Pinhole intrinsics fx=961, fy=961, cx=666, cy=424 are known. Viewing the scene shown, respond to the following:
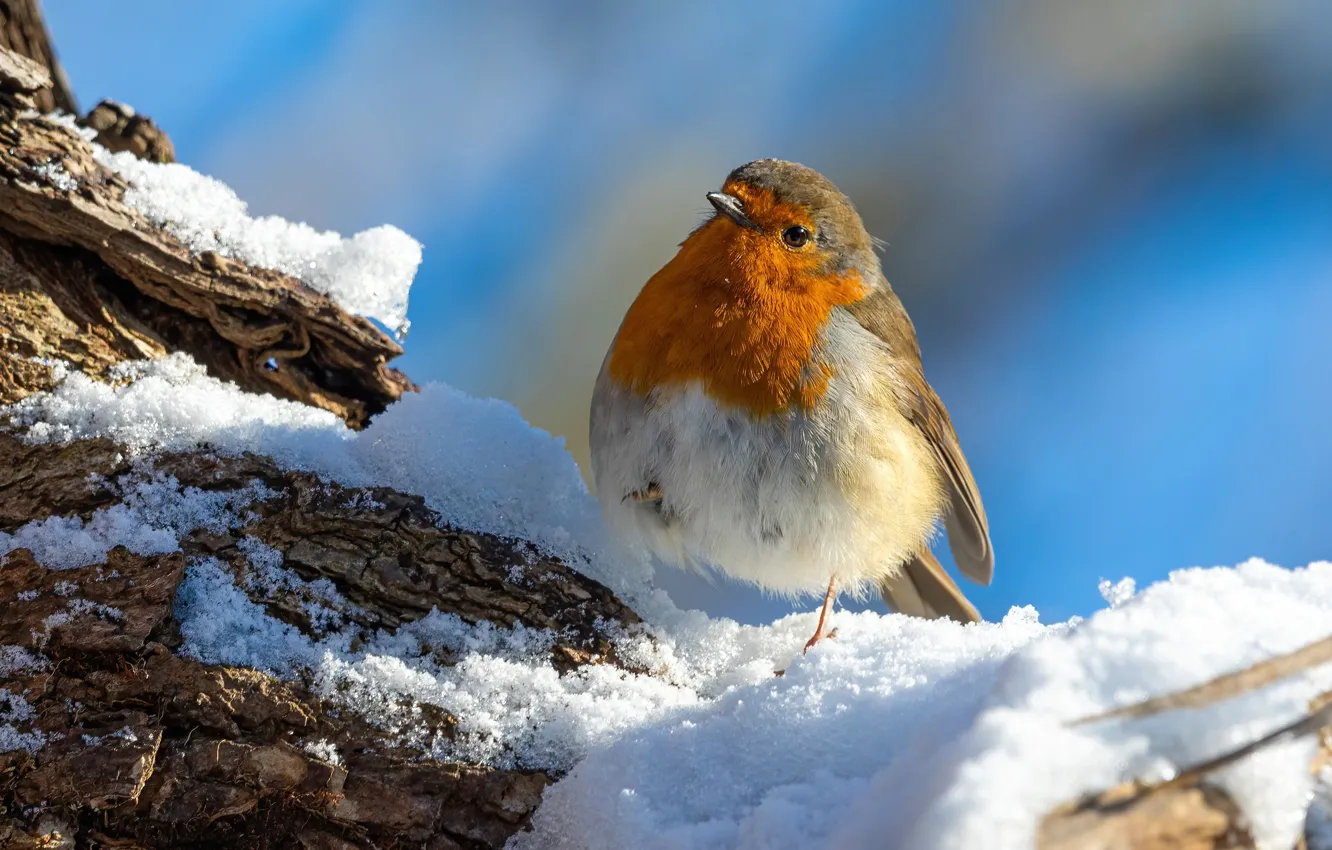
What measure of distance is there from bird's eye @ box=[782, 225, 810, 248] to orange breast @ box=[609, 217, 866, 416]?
3 centimetres

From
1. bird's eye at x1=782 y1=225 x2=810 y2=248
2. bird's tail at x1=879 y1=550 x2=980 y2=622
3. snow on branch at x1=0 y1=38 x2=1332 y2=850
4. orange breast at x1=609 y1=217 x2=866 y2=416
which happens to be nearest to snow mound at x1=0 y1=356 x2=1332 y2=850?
snow on branch at x1=0 y1=38 x2=1332 y2=850

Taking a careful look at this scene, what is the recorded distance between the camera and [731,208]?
2.61 meters

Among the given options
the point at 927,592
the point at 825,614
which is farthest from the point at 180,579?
the point at 927,592

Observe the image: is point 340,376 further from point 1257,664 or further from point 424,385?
point 1257,664

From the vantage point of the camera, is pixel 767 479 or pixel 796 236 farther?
pixel 796 236

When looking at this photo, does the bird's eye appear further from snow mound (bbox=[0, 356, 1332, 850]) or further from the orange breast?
snow mound (bbox=[0, 356, 1332, 850])

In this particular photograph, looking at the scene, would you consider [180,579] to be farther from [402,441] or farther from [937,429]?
[937,429]

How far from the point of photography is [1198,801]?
101cm

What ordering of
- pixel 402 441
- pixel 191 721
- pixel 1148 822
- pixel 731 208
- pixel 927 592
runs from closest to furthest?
pixel 1148 822 → pixel 191 721 → pixel 402 441 → pixel 731 208 → pixel 927 592

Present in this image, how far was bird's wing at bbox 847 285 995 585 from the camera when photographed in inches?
108

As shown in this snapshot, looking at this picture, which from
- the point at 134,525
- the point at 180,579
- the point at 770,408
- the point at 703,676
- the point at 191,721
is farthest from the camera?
the point at 770,408

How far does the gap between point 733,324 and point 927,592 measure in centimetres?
132

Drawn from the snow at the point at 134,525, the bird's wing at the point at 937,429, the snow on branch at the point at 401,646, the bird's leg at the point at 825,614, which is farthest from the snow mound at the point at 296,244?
the bird's leg at the point at 825,614

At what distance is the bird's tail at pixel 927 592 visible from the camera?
3.12 meters
